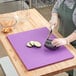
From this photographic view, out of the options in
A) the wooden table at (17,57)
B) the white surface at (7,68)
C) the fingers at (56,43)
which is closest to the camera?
the wooden table at (17,57)

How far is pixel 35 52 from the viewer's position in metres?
1.31

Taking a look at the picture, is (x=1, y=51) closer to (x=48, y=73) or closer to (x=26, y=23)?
(x=26, y=23)

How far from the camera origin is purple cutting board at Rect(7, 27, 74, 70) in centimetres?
124

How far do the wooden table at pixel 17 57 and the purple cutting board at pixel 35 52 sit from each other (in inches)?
0.9

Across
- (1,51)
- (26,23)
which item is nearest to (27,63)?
(26,23)

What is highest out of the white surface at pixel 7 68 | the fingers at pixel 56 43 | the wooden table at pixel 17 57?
the fingers at pixel 56 43

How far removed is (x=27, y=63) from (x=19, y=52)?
120mm

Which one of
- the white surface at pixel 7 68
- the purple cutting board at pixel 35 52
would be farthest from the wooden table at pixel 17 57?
the white surface at pixel 7 68

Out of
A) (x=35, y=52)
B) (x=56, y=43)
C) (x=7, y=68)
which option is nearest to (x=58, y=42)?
(x=56, y=43)

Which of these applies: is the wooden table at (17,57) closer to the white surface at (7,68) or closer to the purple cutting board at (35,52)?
the purple cutting board at (35,52)

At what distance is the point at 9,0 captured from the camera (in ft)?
10.2

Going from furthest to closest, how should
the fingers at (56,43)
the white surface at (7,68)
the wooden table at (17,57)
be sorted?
1. the white surface at (7,68)
2. the fingers at (56,43)
3. the wooden table at (17,57)

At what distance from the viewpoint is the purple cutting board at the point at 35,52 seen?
1.24 m

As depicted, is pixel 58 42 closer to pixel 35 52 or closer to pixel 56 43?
pixel 56 43
